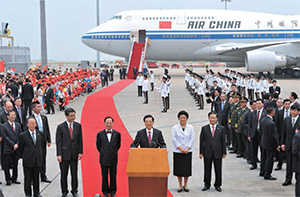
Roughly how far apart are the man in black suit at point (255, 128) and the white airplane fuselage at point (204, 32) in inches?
977

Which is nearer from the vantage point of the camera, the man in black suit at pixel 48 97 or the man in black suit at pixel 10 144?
the man in black suit at pixel 10 144

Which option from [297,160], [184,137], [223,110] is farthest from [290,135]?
[223,110]

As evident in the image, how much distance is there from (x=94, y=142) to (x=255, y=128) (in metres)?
4.86

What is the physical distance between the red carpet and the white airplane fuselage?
39.3ft

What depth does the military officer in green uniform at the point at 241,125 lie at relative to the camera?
10023mm

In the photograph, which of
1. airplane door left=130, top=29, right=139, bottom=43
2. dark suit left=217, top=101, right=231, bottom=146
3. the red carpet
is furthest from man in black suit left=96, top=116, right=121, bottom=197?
airplane door left=130, top=29, right=139, bottom=43

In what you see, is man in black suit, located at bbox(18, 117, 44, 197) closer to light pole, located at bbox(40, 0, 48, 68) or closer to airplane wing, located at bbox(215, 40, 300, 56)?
light pole, located at bbox(40, 0, 48, 68)

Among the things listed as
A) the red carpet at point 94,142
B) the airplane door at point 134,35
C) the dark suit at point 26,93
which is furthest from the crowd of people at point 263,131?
the airplane door at point 134,35

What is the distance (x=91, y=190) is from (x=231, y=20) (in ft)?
95.0

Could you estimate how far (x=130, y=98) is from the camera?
22.8 metres

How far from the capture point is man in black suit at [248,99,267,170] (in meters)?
9.19

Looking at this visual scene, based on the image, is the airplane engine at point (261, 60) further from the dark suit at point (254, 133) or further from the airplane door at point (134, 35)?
the dark suit at point (254, 133)

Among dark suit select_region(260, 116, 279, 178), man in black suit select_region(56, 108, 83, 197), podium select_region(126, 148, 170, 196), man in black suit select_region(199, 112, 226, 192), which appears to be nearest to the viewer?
podium select_region(126, 148, 170, 196)

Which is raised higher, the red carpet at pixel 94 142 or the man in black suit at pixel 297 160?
the man in black suit at pixel 297 160
